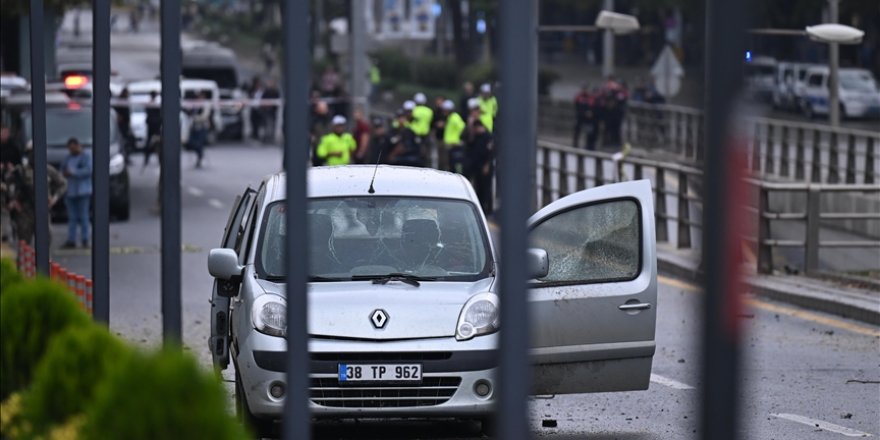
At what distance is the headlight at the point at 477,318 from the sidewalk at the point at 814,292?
713cm

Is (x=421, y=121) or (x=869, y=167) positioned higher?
(x=421, y=121)

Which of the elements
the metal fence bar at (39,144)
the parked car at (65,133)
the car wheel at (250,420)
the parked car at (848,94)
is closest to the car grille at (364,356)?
the car wheel at (250,420)

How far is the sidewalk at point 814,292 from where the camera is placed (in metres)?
16.4

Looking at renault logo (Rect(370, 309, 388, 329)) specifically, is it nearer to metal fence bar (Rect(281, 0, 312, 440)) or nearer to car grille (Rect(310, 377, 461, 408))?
car grille (Rect(310, 377, 461, 408))

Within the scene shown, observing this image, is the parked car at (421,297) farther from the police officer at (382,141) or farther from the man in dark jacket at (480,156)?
the police officer at (382,141)

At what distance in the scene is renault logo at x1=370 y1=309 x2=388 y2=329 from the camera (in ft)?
30.9

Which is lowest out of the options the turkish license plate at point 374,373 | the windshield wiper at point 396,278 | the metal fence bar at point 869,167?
the metal fence bar at point 869,167

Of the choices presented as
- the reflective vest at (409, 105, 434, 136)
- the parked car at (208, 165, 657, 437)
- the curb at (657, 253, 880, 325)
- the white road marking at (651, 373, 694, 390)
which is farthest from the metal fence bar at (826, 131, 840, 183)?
the parked car at (208, 165, 657, 437)

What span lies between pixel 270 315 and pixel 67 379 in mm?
4818

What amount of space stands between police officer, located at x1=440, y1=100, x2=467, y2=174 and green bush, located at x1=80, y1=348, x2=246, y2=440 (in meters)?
23.8

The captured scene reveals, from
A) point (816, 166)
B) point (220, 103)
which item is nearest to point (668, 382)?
point (816, 166)

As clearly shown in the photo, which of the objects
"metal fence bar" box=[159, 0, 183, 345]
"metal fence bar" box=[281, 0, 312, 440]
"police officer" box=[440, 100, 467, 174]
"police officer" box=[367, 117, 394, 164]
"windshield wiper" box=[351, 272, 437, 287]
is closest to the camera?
"metal fence bar" box=[281, 0, 312, 440]

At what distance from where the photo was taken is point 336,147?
86.0 feet

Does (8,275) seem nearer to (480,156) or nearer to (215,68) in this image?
(480,156)
